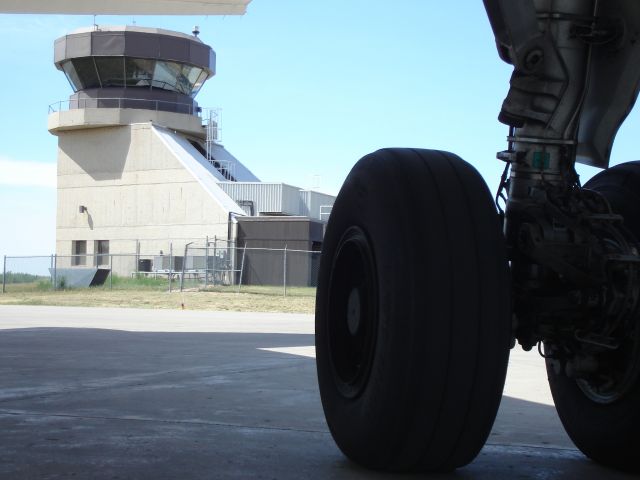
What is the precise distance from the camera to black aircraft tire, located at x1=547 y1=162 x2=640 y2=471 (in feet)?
11.6

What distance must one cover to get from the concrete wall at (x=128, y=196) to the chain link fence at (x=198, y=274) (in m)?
1.31

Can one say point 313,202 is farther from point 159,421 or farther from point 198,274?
point 159,421

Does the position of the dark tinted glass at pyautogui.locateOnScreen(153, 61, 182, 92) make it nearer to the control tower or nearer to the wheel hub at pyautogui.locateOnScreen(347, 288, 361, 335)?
the control tower

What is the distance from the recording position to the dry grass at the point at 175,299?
24.5m

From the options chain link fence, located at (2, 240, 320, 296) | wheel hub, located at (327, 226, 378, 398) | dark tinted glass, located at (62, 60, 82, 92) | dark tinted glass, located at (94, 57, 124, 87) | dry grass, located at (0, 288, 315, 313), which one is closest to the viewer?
wheel hub, located at (327, 226, 378, 398)

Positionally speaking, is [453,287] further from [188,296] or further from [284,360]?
[188,296]

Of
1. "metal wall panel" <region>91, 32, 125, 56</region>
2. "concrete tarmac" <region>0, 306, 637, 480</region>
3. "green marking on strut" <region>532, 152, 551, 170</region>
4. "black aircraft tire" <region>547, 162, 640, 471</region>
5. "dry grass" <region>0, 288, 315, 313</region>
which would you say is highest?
"metal wall panel" <region>91, 32, 125, 56</region>

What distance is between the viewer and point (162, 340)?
1154cm

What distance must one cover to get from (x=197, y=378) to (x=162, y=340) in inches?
184

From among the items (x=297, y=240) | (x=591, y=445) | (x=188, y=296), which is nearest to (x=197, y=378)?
(x=591, y=445)

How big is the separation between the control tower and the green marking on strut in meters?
40.3

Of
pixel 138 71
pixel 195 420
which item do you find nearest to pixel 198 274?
pixel 138 71

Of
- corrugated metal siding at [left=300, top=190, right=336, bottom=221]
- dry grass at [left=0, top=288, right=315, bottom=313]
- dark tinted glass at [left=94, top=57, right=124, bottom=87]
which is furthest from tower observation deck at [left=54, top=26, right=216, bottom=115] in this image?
dry grass at [left=0, top=288, right=315, bottom=313]

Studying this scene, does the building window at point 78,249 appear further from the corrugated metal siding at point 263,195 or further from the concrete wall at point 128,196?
the corrugated metal siding at point 263,195
